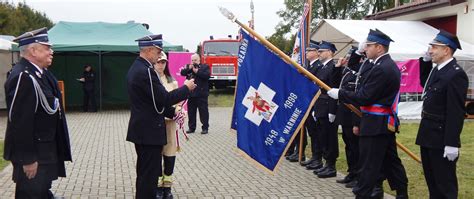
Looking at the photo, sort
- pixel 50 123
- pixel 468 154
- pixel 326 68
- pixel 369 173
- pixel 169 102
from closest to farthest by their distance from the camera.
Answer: pixel 50 123, pixel 169 102, pixel 369 173, pixel 326 68, pixel 468 154

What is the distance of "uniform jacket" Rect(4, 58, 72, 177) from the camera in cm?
373

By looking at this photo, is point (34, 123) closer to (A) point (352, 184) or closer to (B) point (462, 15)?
(A) point (352, 184)

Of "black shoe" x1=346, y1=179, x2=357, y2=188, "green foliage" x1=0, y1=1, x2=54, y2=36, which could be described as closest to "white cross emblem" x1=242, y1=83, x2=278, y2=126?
"black shoe" x1=346, y1=179, x2=357, y2=188

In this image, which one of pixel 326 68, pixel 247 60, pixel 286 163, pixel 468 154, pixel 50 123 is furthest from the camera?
pixel 468 154

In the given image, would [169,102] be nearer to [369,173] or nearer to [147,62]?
[147,62]

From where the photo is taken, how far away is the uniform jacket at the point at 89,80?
1756 cm

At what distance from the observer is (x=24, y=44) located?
4.08 meters

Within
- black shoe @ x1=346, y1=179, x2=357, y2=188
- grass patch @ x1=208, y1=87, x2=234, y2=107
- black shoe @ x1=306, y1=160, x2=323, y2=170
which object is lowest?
grass patch @ x1=208, y1=87, x2=234, y2=107

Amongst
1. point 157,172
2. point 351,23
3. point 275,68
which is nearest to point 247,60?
point 275,68

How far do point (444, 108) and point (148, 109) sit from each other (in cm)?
288

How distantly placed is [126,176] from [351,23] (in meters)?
12.1

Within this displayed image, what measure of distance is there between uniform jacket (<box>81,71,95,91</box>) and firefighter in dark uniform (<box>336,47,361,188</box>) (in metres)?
12.9

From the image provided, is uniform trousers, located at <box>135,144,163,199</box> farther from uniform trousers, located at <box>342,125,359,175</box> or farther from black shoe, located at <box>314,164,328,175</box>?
black shoe, located at <box>314,164,328,175</box>

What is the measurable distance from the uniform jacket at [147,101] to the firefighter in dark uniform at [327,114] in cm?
302
